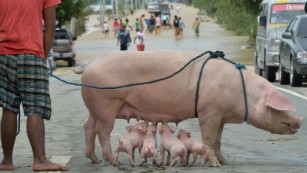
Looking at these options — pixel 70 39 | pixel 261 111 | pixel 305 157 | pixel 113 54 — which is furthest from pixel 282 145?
pixel 70 39

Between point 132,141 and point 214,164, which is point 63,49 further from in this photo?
point 214,164

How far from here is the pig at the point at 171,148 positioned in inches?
333

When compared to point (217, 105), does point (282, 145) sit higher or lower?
lower

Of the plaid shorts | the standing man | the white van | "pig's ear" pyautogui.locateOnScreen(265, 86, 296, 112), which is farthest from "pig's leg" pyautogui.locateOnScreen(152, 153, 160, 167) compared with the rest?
the white van

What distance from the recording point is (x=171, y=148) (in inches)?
334

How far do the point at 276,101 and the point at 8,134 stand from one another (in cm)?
244

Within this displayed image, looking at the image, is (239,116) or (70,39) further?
(70,39)

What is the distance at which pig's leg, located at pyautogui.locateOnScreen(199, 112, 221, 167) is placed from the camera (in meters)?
8.66

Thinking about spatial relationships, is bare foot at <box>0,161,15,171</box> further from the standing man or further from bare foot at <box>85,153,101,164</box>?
bare foot at <box>85,153,101,164</box>

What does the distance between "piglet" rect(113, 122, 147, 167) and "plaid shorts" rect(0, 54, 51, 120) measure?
740 millimetres

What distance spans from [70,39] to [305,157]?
3189 centimetres

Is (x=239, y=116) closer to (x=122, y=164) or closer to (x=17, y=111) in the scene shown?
(x=122, y=164)

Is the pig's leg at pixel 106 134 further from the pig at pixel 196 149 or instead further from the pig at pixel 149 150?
the pig at pixel 196 149

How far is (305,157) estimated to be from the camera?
9.70m
